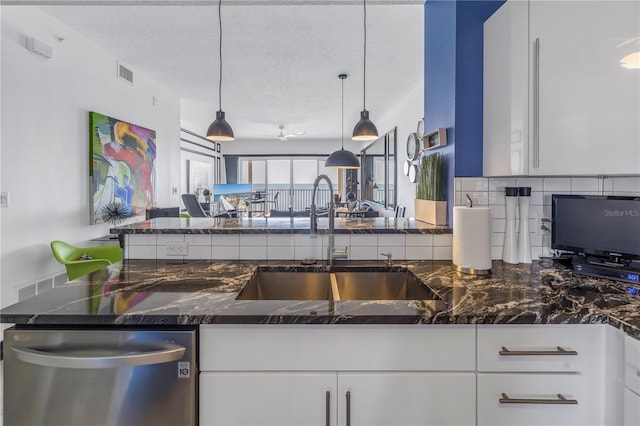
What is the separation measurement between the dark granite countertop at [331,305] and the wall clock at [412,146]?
3.26 m

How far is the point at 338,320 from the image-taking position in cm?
112

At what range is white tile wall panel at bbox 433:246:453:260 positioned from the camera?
1907mm

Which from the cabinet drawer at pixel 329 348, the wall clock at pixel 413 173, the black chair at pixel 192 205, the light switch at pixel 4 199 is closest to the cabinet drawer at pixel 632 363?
the cabinet drawer at pixel 329 348

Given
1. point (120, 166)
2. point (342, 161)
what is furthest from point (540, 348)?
point (342, 161)

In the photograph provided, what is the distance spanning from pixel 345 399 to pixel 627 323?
2.84 ft

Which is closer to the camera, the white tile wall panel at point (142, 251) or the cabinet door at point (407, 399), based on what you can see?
the cabinet door at point (407, 399)

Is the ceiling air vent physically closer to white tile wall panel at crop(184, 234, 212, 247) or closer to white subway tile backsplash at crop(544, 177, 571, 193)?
white tile wall panel at crop(184, 234, 212, 247)

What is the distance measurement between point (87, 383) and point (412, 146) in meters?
4.44

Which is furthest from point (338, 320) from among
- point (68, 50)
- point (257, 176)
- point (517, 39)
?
point (257, 176)

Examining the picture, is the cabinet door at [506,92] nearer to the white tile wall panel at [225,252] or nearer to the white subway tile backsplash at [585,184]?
the white subway tile backsplash at [585,184]

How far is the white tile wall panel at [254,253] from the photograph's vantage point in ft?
6.28

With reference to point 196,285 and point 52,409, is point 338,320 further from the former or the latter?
point 52,409

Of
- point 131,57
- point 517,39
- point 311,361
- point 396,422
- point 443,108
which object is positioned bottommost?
point 396,422

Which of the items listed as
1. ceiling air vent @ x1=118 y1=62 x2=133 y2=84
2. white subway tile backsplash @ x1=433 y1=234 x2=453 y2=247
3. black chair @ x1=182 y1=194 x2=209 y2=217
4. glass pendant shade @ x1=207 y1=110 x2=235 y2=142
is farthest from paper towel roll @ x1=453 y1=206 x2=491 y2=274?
black chair @ x1=182 y1=194 x2=209 y2=217
